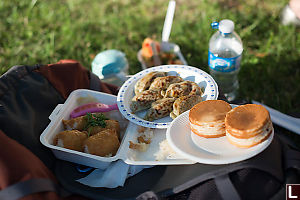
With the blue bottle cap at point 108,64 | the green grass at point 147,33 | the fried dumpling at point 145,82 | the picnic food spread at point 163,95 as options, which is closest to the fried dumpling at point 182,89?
the picnic food spread at point 163,95

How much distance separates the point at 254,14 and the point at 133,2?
1.17 metres

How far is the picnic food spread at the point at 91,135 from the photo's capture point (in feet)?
4.29

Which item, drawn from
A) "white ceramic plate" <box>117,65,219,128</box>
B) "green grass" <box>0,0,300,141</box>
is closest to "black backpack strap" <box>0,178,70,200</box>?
"white ceramic plate" <box>117,65,219,128</box>

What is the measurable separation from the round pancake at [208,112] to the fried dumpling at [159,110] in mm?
195

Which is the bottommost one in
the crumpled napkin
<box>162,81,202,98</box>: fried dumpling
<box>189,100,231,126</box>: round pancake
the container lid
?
the crumpled napkin

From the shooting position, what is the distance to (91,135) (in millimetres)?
1398

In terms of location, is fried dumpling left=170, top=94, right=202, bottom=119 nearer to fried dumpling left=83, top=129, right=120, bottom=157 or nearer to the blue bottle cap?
fried dumpling left=83, top=129, right=120, bottom=157

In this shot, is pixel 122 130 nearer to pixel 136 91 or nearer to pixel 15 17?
pixel 136 91

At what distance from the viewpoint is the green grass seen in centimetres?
232

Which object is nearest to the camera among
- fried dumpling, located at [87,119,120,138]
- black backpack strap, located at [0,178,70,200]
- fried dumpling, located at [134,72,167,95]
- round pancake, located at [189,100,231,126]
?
black backpack strap, located at [0,178,70,200]

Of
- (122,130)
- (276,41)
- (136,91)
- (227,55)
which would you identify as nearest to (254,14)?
(276,41)

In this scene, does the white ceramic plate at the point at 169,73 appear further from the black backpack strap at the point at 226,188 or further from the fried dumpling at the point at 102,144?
the black backpack strap at the point at 226,188

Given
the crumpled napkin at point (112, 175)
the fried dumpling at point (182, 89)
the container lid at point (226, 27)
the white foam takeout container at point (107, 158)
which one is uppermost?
the container lid at point (226, 27)

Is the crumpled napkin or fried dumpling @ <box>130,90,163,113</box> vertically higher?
fried dumpling @ <box>130,90,163,113</box>
